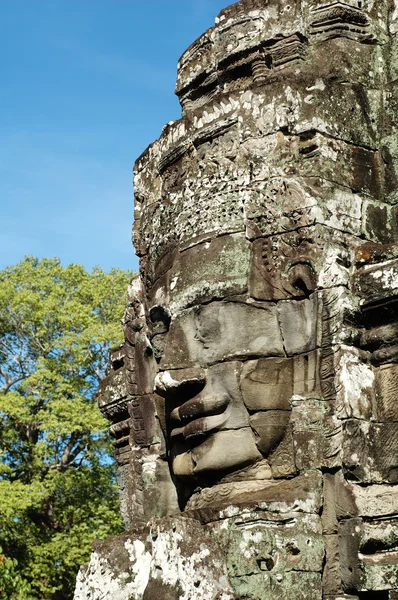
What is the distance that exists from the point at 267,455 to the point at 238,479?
25 cm

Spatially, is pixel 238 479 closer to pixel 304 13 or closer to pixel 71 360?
pixel 304 13

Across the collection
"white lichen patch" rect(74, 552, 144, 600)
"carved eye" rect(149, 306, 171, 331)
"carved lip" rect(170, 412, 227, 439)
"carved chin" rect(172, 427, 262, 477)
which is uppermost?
"carved eye" rect(149, 306, 171, 331)

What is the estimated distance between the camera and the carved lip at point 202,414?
6652 mm

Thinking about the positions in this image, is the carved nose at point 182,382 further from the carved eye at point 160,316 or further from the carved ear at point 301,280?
the carved ear at point 301,280

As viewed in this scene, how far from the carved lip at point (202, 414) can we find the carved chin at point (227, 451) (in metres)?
0.08

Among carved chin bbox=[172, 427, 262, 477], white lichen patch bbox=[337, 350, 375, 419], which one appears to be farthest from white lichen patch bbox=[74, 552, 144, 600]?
white lichen patch bbox=[337, 350, 375, 419]

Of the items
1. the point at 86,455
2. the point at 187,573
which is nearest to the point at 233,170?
the point at 187,573

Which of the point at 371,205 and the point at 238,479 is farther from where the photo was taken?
the point at 371,205

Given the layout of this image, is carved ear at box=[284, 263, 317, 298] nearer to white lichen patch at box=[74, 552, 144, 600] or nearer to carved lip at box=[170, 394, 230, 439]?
carved lip at box=[170, 394, 230, 439]

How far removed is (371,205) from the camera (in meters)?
7.00

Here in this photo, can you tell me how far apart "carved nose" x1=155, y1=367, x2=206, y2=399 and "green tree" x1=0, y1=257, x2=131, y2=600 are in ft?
45.5

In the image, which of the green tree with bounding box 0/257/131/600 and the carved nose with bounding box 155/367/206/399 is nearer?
the carved nose with bounding box 155/367/206/399

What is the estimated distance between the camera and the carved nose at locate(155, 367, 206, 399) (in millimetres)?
6773

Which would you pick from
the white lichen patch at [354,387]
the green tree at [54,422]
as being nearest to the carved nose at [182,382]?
the white lichen patch at [354,387]
